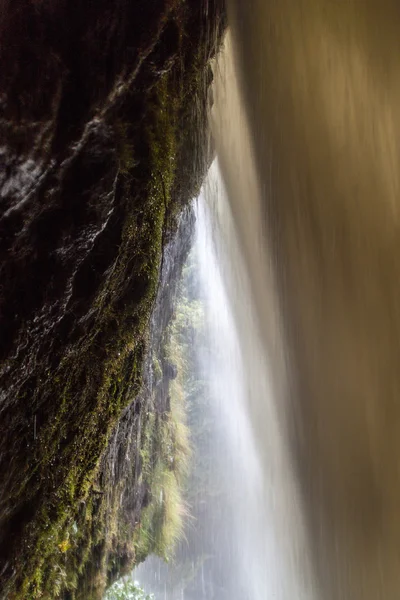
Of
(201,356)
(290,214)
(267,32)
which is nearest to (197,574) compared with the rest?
(201,356)

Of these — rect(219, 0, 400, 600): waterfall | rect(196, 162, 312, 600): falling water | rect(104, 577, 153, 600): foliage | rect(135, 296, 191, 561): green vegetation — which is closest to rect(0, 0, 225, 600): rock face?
rect(219, 0, 400, 600): waterfall

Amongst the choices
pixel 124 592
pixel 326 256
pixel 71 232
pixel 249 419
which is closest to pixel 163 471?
pixel 249 419

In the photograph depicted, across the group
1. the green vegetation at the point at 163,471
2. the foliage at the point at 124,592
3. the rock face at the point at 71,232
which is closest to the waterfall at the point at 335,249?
the rock face at the point at 71,232

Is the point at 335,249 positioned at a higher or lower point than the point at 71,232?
higher

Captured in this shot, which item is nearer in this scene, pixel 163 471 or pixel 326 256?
pixel 326 256

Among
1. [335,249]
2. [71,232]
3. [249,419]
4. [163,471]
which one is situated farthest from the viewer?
[163,471]

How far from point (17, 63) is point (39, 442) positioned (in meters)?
1.37

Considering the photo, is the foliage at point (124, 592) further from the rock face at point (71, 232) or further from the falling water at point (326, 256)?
the rock face at point (71, 232)

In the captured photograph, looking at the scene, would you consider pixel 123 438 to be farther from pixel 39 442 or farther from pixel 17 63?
pixel 17 63

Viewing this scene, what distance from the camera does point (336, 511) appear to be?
8.92 feet

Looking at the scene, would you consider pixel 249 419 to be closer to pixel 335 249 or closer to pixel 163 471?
pixel 163 471

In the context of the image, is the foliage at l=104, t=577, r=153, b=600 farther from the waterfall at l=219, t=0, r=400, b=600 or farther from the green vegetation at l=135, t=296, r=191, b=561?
the waterfall at l=219, t=0, r=400, b=600

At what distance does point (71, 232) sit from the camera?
1.94m

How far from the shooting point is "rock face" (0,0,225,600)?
1.84 m
